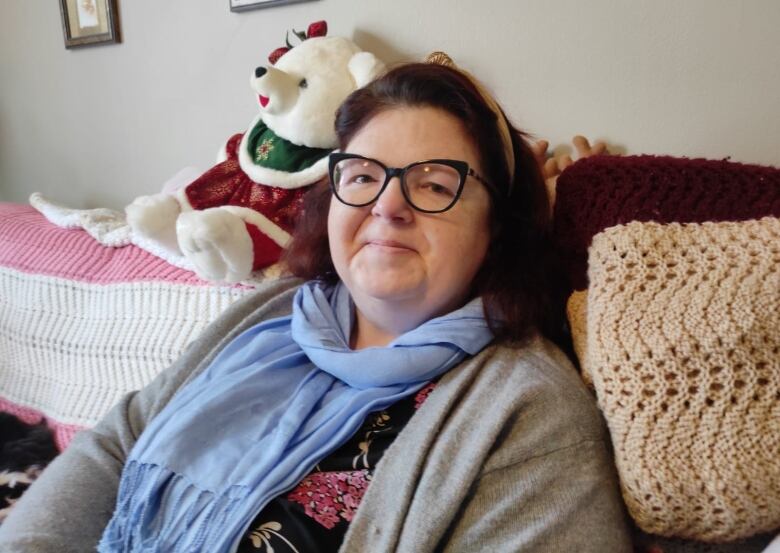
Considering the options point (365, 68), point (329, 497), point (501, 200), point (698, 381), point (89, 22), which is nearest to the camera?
point (698, 381)

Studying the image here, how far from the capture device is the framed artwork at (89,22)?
1777 millimetres

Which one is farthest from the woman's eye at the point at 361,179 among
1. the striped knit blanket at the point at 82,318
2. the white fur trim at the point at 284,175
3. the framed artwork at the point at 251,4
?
the framed artwork at the point at 251,4

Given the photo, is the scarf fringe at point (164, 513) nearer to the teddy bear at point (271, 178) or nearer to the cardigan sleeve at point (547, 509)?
the cardigan sleeve at point (547, 509)

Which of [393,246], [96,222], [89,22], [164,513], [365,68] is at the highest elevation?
[89,22]

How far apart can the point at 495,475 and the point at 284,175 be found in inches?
29.9

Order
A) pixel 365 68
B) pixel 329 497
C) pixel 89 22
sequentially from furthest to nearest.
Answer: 1. pixel 89 22
2. pixel 365 68
3. pixel 329 497

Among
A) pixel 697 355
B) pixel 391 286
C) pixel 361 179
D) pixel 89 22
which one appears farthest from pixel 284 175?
pixel 89 22

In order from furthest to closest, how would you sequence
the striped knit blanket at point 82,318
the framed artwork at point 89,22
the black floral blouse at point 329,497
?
the framed artwork at point 89,22 → the striped knit blanket at point 82,318 → the black floral blouse at point 329,497

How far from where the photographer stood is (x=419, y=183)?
820mm

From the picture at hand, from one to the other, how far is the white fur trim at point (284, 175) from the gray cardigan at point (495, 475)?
0.53 metres

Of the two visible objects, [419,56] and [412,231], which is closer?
[412,231]

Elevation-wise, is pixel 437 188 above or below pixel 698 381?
above

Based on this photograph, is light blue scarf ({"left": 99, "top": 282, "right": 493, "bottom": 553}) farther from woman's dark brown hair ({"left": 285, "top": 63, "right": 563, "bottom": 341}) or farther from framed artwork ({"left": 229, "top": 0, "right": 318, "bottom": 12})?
framed artwork ({"left": 229, "top": 0, "right": 318, "bottom": 12})

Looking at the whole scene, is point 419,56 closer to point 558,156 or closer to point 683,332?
point 558,156
